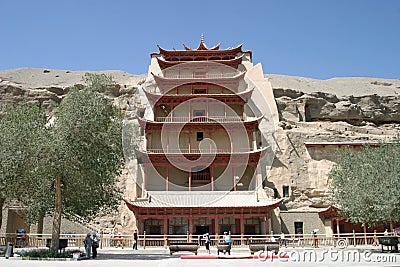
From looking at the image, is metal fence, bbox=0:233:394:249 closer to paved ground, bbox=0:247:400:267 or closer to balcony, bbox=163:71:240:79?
paved ground, bbox=0:247:400:267

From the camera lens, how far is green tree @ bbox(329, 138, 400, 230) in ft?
68.3

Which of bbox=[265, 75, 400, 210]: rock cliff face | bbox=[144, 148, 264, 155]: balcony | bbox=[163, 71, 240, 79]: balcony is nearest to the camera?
bbox=[144, 148, 264, 155]: balcony

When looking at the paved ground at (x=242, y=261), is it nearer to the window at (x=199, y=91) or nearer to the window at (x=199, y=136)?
the window at (x=199, y=136)

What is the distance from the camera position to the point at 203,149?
1436 inches

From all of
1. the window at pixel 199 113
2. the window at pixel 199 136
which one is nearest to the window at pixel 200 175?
the window at pixel 199 136

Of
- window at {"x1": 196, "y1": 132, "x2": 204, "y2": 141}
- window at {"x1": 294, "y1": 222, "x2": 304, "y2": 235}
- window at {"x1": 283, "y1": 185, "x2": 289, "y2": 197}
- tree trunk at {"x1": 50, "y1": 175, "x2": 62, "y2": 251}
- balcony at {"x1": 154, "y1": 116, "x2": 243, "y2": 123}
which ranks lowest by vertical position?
window at {"x1": 294, "y1": 222, "x2": 304, "y2": 235}

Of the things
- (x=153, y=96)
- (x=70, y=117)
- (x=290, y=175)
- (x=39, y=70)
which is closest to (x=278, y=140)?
(x=290, y=175)

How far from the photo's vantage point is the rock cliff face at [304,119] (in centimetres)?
3644

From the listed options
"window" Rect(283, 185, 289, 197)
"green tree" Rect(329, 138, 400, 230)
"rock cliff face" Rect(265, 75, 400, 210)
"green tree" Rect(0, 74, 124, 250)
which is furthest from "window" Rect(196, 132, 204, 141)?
"green tree" Rect(0, 74, 124, 250)

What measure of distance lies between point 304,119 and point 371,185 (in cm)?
2483

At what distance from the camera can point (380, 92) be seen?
5841cm

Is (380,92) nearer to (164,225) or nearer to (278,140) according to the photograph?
(278,140)

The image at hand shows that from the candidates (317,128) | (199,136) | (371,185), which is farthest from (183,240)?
Result: (317,128)

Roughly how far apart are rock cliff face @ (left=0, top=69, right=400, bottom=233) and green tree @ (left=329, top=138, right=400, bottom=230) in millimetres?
10647
